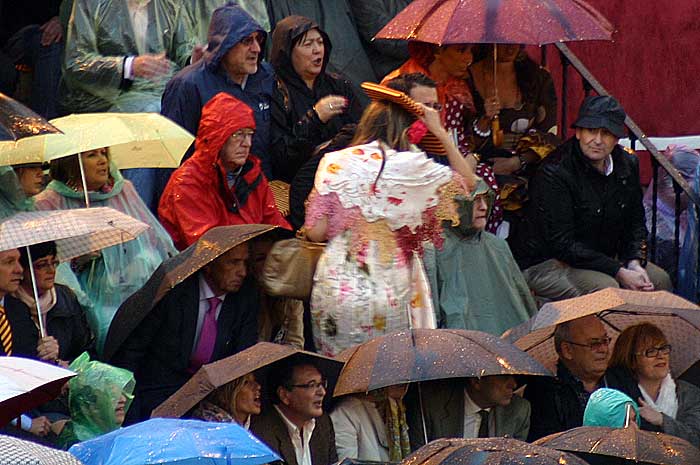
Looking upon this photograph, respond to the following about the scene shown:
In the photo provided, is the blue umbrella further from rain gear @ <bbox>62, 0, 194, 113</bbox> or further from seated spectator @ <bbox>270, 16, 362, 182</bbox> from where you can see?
rain gear @ <bbox>62, 0, 194, 113</bbox>

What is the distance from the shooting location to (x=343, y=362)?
30.8 ft

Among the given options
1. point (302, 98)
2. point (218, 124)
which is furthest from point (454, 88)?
point (218, 124)

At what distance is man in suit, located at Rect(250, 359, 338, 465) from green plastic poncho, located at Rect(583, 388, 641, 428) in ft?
3.93

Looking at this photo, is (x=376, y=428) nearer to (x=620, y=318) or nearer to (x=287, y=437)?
(x=287, y=437)

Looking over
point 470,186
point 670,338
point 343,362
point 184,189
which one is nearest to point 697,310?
Answer: point 670,338

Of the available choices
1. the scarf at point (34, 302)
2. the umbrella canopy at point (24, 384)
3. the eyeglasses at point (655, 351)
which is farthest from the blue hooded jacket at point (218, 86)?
the umbrella canopy at point (24, 384)

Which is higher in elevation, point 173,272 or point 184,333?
point 173,272

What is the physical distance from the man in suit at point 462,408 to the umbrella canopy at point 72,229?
1.57 metres

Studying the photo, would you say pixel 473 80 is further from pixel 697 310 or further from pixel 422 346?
pixel 422 346

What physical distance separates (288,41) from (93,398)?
3082 millimetres

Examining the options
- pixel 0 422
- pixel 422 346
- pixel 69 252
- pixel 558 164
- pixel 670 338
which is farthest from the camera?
pixel 558 164

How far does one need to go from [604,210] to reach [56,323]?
3.75 m

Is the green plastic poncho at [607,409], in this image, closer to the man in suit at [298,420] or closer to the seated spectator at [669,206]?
the man in suit at [298,420]

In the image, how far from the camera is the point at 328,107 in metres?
11.2
